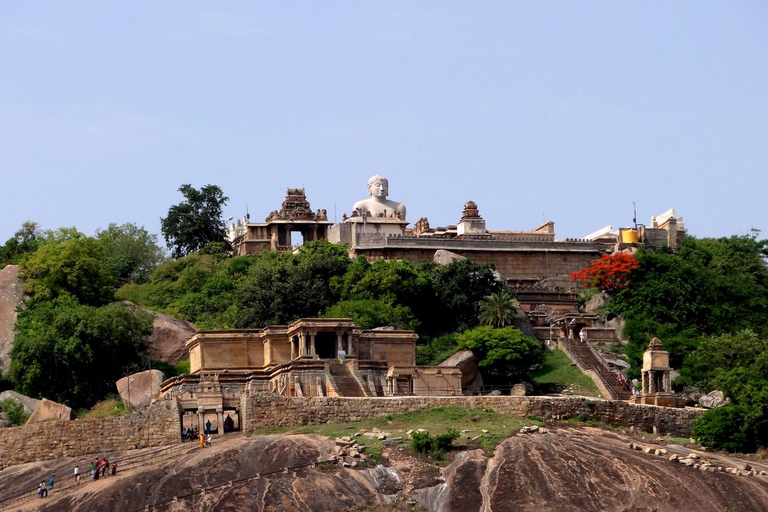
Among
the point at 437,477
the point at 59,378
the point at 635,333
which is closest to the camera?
the point at 437,477

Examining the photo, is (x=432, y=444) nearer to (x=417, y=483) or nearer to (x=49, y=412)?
(x=417, y=483)

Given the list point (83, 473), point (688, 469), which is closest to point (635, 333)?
point (688, 469)

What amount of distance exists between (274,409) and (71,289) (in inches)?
989

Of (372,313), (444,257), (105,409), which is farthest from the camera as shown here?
(444,257)

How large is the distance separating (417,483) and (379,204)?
5599 cm

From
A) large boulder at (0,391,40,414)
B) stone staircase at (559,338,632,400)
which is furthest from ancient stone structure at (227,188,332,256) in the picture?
large boulder at (0,391,40,414)

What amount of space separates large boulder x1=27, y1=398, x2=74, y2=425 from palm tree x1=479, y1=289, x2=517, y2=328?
22.5 meters

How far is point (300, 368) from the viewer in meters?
73.2

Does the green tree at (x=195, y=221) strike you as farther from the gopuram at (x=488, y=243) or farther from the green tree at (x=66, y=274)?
the green tree at (x=66, y=274)

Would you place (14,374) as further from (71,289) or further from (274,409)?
(274,409)

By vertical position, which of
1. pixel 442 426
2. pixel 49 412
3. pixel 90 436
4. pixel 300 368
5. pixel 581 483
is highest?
pixel 300 368

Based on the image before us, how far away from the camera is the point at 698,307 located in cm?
9125

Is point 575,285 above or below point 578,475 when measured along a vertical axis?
above

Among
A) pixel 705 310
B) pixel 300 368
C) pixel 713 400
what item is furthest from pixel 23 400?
pixel 705 310
